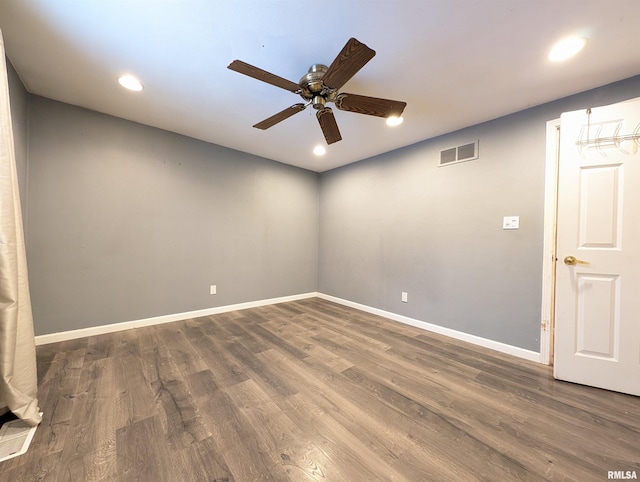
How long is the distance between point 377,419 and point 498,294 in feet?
6.25

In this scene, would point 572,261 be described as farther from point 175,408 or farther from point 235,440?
point 175,408

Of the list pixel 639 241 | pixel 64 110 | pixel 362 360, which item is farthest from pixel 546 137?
pixel 64 110

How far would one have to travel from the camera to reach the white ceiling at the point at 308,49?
55.3 inches

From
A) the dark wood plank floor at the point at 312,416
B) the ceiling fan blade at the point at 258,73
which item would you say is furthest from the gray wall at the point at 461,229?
the ceiling fan blade at the point at 258,73

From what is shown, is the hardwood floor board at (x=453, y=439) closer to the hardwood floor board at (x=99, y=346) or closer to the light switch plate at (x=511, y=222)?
the light switch plate at (x=511, y=222)

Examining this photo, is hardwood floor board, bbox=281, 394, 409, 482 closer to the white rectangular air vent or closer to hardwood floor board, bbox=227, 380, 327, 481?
hardwood floor board, bbox=227, 380, 327, 481

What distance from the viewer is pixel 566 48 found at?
64.7 inches

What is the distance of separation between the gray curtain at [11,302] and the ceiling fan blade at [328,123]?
191cm

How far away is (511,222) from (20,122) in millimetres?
4704

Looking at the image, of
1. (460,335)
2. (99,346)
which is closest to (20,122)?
(99,346)

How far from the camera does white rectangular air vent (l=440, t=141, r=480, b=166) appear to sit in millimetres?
2738

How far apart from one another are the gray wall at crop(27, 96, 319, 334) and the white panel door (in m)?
3.52

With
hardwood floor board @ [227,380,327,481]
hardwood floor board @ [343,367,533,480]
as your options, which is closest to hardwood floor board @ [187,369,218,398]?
hardwood floor board @ [227,380,327,481]

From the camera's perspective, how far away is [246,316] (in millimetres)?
3477
